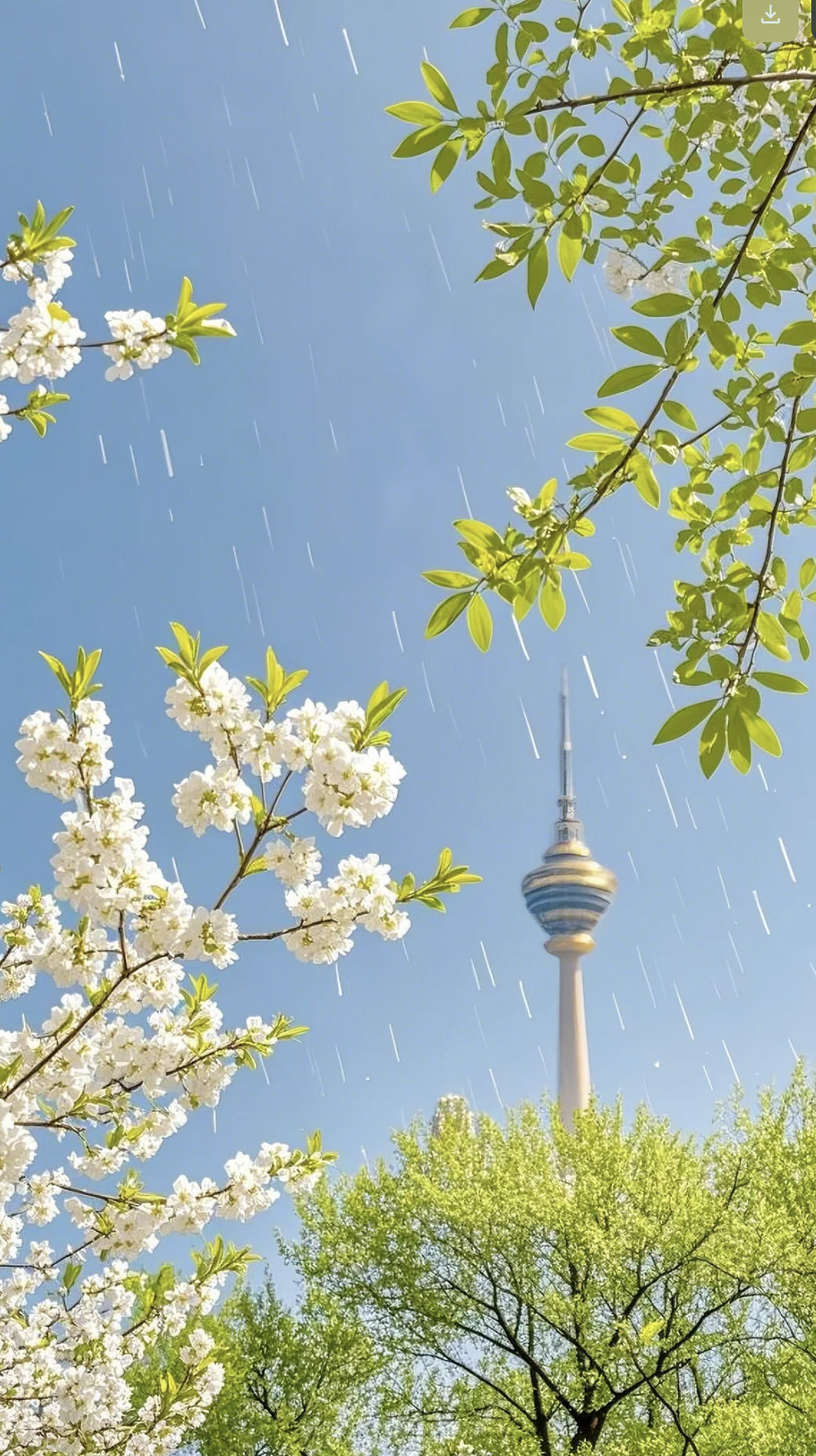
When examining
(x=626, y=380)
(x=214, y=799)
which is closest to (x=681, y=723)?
(x=626, y=380)

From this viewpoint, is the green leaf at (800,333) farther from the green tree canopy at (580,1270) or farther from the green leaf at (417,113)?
the green tree canopy at (580,1270)

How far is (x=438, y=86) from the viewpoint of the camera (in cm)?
211

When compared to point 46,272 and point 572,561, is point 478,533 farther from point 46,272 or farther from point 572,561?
point 46,272

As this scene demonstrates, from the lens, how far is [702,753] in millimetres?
2152

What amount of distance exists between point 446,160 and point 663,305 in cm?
56

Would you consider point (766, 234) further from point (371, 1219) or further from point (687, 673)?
point (371, 1219)

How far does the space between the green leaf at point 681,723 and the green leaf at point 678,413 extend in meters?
0.60

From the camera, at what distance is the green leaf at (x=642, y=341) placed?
79.7 inches

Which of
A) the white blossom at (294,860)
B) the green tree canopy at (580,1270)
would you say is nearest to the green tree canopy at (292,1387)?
the green tree canopy at (580,1270)

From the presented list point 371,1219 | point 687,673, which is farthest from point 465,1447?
point 687,673

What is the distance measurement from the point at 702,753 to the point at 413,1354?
60.6 ft

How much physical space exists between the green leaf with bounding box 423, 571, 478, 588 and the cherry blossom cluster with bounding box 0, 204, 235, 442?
4.63ft

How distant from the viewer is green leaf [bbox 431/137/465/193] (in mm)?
2217

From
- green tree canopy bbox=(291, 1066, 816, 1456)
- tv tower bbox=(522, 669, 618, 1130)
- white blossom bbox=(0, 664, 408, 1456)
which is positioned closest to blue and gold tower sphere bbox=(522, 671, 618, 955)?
tv tower bbox=(522, 669, 618, 1130)
